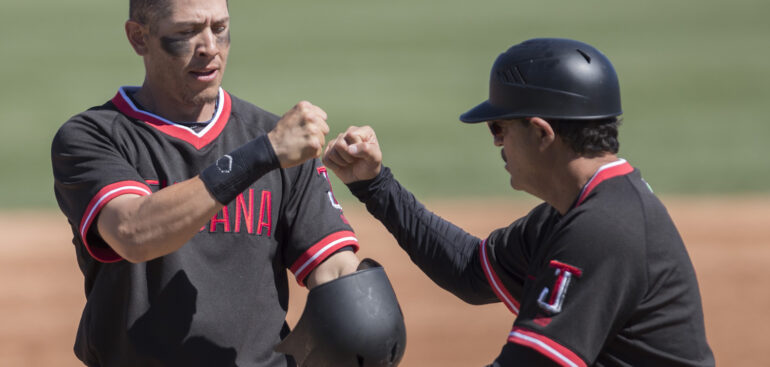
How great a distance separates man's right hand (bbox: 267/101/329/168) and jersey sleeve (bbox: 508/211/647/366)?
2.58 feet

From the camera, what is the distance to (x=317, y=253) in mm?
3299

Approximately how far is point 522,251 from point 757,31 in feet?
57.2

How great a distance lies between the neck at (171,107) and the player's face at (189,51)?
0.01 m

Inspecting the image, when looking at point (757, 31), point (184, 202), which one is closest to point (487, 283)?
point (184, 202)

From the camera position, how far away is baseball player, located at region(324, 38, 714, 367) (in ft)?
8.89

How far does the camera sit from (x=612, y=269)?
8.83 ft

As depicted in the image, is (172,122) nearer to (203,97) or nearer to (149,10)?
(203,97)

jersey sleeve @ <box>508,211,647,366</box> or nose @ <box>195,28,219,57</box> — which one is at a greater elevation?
A: nose @ <box>195,28,219,57</box>

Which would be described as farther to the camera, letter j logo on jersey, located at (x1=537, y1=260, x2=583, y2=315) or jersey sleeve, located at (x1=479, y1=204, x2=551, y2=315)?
jersey sleeve, located at (x1=479, y1=204, x2=551, y2=315)

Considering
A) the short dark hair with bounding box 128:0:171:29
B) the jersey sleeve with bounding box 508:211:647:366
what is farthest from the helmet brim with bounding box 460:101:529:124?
the short dark hair with bounding box 128:0:171:29

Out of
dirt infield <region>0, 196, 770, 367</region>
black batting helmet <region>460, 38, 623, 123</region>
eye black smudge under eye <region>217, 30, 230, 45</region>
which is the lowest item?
dirt infield <region>0, 196, 770, 367</region>

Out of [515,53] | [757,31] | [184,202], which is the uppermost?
[515,53]

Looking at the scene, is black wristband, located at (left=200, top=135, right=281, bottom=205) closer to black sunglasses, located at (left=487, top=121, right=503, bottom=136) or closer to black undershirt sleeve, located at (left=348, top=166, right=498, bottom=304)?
black sunglasses, located at (left=487, top=121, right=503, bottom=136)

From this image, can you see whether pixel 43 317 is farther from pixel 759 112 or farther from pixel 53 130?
pixel 759 112
